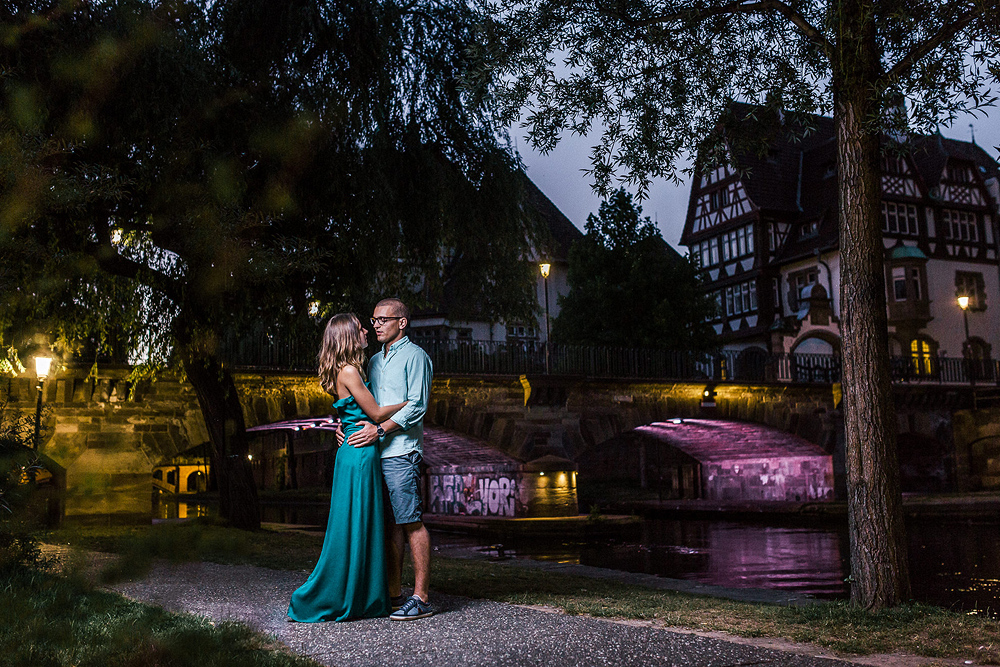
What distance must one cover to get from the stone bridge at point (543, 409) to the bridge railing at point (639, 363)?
1.23 ft

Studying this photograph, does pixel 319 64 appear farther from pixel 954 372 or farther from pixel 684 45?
pixel 954 372

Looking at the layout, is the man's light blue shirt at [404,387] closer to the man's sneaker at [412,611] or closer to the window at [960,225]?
the man's sneaker at [412,611]

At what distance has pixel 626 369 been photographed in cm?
2816

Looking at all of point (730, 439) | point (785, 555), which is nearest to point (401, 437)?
point (785, 555)

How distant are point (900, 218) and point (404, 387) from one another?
127ft

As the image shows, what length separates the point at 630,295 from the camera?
32656 mm

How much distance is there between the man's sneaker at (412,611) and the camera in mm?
4863

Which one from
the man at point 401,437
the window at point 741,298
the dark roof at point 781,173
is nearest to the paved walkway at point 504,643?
the man at point 401,437

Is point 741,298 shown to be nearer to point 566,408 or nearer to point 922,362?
point 922,362

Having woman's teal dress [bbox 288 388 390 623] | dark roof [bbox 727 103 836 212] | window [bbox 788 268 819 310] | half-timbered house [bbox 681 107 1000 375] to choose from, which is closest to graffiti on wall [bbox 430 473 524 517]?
half-timbered house [bbox 681 107 1000 375]

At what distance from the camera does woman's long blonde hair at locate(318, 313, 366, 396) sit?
16.4 ft

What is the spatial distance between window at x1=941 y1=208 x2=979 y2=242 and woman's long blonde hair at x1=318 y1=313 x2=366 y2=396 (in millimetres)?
40301

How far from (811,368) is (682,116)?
2559cm

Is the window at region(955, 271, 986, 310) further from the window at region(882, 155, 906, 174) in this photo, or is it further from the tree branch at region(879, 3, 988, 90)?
the tree branch at region(879, 3, 988, 90)
